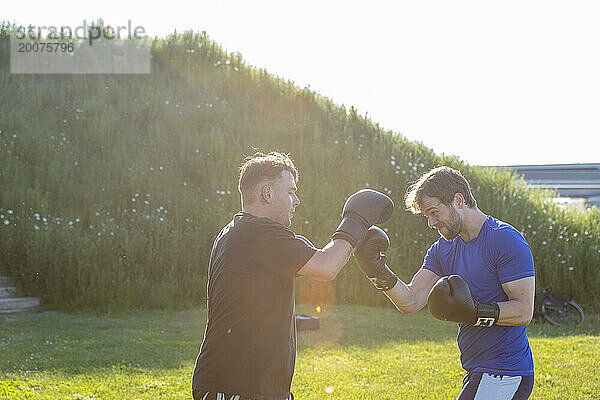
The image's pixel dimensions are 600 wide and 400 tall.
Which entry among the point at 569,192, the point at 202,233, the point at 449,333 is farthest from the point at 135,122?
the point at 569,192

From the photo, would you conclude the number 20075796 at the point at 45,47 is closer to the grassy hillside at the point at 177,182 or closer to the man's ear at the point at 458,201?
the grassy hillside at the point at 177,182

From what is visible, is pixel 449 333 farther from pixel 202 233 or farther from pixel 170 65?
pixel 170 65

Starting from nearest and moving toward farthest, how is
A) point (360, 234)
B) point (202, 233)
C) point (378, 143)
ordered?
point (360, 234), point (202, 233), point (378, 143)

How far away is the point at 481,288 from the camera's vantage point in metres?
3.75

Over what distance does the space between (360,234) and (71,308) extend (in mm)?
10393

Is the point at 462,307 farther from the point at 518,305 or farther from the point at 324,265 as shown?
the point at 324,265

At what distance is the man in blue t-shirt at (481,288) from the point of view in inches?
139

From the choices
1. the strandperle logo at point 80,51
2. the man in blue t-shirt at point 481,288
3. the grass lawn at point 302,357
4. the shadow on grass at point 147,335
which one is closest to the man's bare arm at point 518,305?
the man in blue t-shirt at point 481,288

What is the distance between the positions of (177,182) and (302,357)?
26.0 feet

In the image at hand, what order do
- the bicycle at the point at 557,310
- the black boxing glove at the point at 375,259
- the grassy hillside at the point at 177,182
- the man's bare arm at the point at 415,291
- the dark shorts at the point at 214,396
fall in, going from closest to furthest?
1. the dark shorts at the point at 214,396
2. the man's bare arm at the point at 415,291
3. the black boxing glove at the point at 375,259
4. the bicycle at the point at 557,310
5. the grassy hillside at the point at 177,182

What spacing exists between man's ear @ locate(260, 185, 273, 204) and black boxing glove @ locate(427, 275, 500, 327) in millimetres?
1099

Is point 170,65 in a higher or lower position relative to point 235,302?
higher

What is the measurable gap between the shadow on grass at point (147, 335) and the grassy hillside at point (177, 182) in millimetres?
1147

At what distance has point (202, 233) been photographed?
1443 cm
